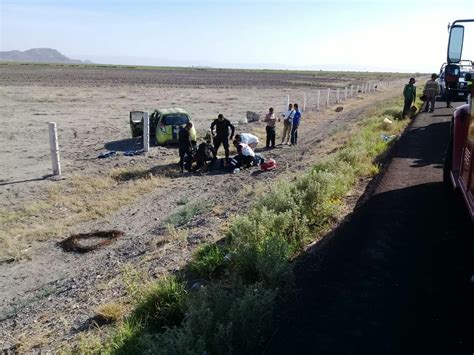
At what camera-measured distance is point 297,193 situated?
7641 millimetres

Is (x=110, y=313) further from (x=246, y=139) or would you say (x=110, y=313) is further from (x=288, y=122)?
(x=288, y=122)

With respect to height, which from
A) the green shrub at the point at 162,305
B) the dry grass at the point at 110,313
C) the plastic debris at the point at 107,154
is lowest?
the dry grass at the point at 110,313

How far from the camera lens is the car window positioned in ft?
59.7

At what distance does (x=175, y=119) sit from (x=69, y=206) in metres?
7.29

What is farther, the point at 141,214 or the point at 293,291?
the point at 141,214

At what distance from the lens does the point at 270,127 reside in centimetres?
1808

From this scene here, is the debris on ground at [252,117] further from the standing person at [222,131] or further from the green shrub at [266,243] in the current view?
the green shrub at [266,243]


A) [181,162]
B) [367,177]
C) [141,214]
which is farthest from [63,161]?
[367,177]

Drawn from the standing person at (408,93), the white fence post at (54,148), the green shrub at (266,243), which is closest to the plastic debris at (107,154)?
the white fence post at (54,148)

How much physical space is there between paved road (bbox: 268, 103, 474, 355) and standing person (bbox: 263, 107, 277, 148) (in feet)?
32.5

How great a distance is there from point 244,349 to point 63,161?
13710mm

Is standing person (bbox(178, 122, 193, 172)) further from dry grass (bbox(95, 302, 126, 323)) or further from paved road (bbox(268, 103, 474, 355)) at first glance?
dry grass (bbox(95, 302, 126, 323))

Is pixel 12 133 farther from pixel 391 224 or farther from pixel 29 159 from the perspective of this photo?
pixel 391 224

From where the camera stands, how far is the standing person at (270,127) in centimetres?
1762
